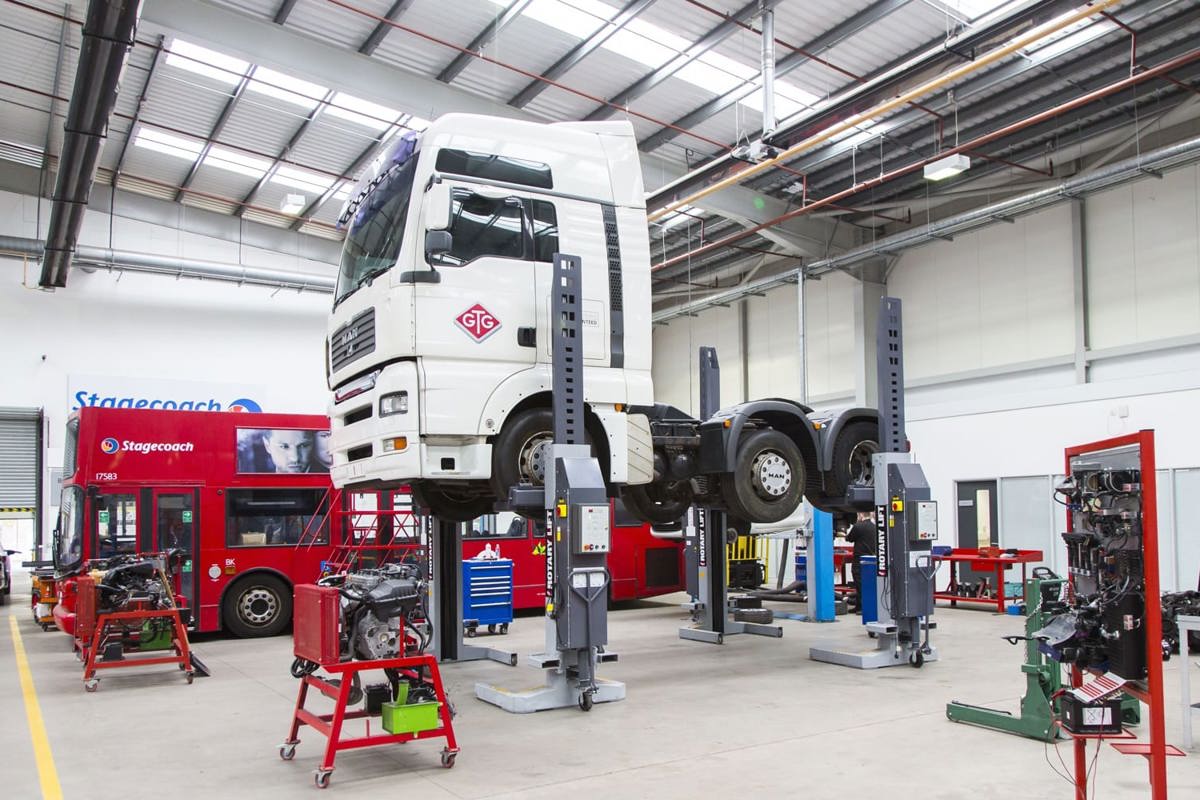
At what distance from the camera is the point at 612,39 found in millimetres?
12945

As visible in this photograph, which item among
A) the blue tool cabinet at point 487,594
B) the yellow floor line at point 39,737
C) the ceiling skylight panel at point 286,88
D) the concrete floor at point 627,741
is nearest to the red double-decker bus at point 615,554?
the blue tool cabinet at point 487,594

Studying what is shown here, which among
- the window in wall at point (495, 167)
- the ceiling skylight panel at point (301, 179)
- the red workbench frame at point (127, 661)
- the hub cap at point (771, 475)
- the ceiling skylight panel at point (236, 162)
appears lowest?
the red workbench frame at point (127, 661)

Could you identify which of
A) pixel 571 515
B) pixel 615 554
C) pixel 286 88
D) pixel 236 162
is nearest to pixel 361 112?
pixel 286 88

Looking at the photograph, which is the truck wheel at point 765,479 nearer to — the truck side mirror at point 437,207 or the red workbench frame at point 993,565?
the truck side mirror at point 437,207

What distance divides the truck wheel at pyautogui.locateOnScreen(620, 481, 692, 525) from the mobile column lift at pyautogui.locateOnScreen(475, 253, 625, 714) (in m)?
2.21

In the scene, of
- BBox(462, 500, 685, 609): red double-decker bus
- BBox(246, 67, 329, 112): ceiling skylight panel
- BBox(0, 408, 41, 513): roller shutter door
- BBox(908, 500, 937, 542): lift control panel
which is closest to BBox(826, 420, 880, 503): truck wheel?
BBox(908, 500, 937, 542): lift control panel

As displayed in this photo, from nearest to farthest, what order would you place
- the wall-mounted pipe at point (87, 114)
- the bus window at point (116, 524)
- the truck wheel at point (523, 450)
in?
the truck wheel at point (523, 450), the wall-mounted pipe at point (87, 114), the bus window at point (116, 524)

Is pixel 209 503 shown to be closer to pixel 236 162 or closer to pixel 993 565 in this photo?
pixel 236 162

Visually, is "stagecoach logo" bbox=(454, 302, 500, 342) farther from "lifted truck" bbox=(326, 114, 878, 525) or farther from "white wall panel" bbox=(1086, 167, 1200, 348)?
"white wall panel" bbox=(1086, 167, 1200, 348)

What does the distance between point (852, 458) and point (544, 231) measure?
4262mm

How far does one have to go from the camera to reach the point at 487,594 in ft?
37.9

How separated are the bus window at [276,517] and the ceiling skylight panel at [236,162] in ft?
27.6

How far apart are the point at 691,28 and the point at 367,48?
4.50 m

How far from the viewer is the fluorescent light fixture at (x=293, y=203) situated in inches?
706
